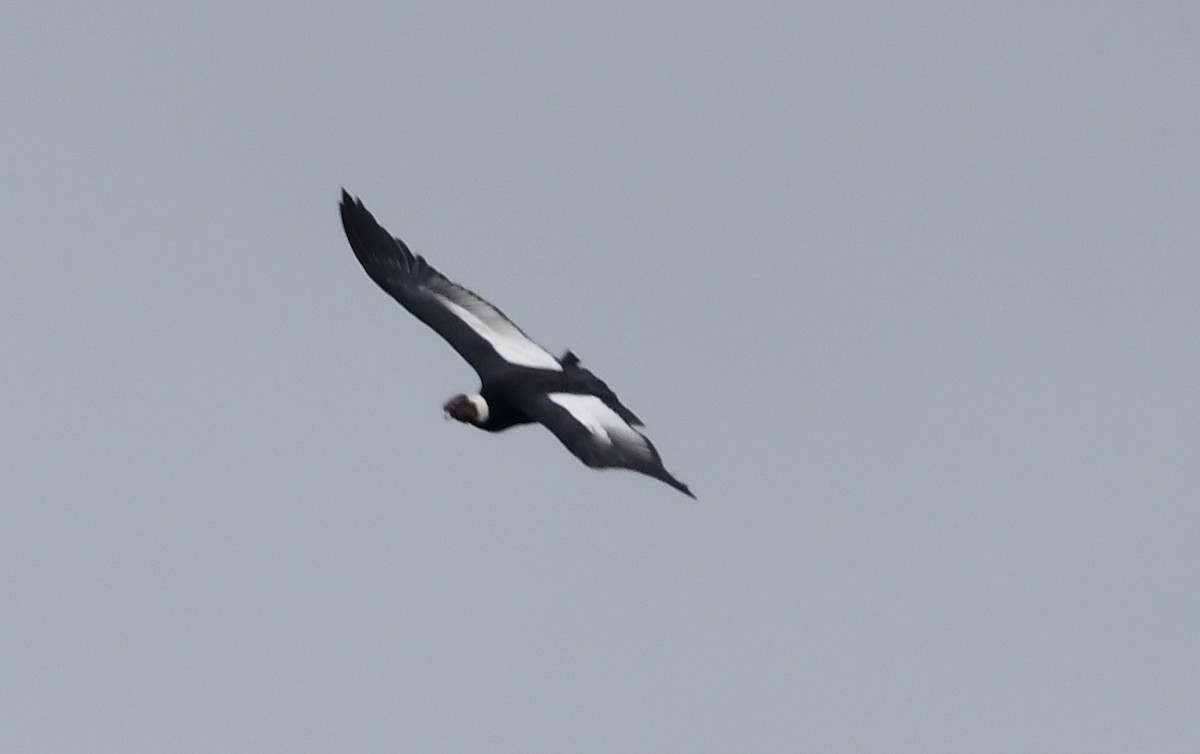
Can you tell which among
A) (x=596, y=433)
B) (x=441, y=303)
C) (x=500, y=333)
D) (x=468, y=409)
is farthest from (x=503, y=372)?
(x=596, y=433)

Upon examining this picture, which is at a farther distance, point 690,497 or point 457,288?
point 457,288

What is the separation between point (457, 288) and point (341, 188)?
2.85m

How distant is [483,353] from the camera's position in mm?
40125

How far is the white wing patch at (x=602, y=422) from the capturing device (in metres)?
34.8

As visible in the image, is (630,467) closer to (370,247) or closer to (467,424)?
(467,424)

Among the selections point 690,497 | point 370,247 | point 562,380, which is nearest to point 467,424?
point 562,380

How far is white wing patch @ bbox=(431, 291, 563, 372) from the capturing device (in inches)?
1574

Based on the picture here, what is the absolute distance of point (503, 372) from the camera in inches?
1535

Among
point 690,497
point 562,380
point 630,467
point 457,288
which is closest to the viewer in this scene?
point 690,497

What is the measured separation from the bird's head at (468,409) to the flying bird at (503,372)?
0.02 m

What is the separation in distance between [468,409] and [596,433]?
12.8 ft

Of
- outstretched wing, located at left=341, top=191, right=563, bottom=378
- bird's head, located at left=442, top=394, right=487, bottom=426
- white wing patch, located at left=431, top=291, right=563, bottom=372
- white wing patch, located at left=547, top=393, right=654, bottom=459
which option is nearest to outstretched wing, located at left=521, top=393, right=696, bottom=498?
white wing patch, located at left=547, top=393, right=654, bottom=459

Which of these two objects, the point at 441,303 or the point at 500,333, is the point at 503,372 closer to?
the point at 500,333

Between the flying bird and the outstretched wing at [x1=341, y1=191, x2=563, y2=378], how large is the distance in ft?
0.06
